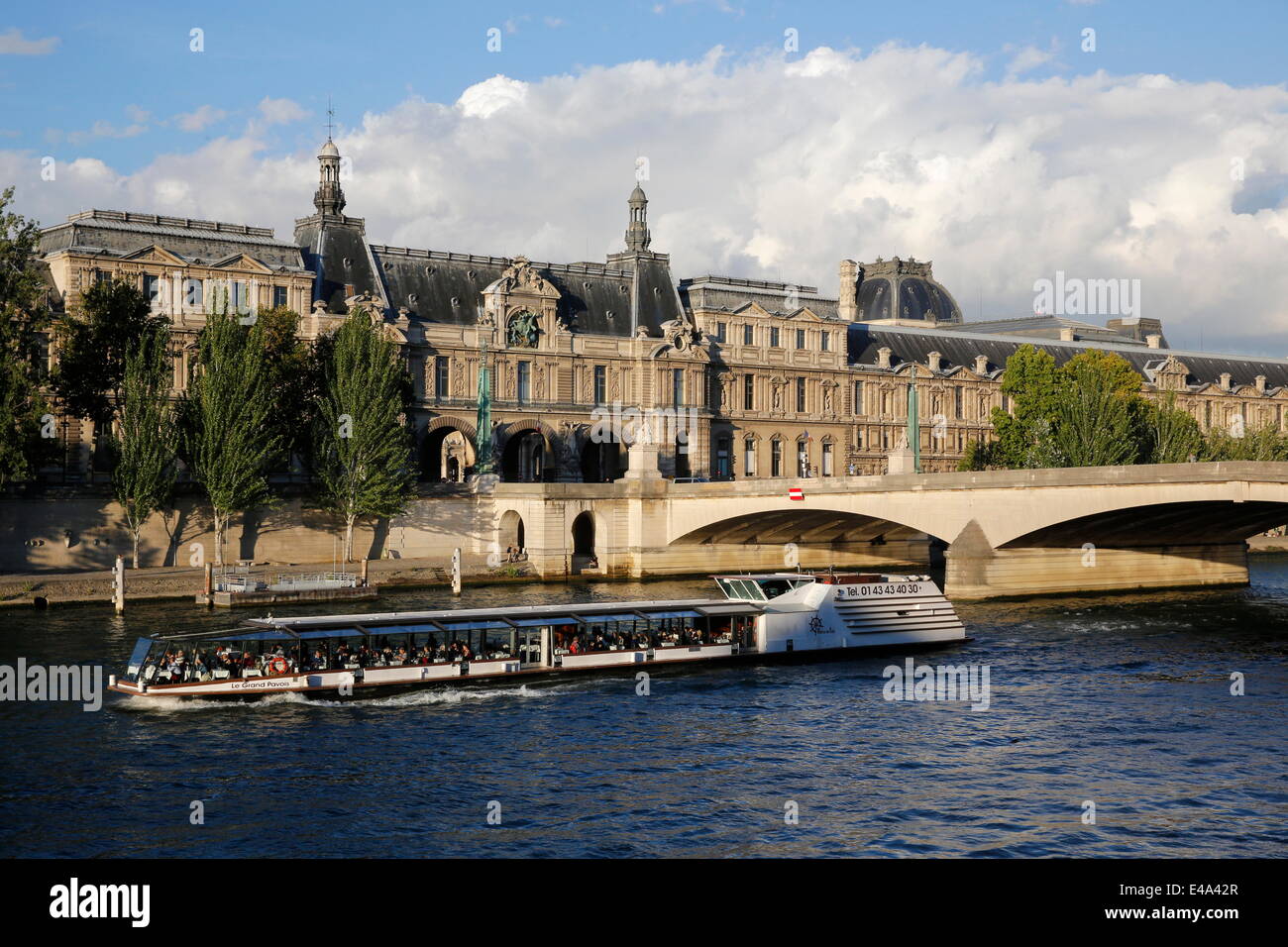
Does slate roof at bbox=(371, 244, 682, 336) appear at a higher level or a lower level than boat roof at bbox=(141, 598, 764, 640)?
higher

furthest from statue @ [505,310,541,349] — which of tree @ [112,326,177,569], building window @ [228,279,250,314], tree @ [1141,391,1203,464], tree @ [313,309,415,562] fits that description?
tree @ [1141,391,1203,464]

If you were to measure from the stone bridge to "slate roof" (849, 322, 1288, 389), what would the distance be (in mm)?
32502

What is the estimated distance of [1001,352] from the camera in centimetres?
→ 15275

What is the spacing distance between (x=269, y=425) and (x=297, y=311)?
1639 centimetres

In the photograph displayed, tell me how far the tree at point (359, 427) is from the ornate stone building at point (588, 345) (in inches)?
537

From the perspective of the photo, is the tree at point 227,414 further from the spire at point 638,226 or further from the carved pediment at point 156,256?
the spire at point 638,226

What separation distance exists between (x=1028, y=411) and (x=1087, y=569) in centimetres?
3877

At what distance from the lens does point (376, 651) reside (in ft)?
182

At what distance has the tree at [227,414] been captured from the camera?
85.3m

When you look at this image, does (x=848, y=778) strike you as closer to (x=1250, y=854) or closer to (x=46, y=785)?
(x=1250, y=854)

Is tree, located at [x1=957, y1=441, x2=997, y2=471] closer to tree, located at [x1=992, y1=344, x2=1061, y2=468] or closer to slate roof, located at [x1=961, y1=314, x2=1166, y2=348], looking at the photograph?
tree, located at [x1=992, y1=344, x2=1061, y2=468]

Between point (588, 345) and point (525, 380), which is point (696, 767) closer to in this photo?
point (525, 380)

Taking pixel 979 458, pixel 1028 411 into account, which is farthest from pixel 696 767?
pixel 979 458

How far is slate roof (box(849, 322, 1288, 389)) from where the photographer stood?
14538 cm
